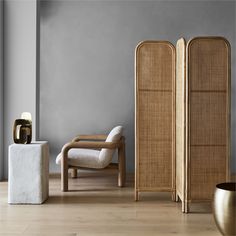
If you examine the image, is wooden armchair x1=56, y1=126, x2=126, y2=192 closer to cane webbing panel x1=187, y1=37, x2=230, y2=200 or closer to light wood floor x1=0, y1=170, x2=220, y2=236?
light wood floor x1=0, y1=170, x2=220, y2=236

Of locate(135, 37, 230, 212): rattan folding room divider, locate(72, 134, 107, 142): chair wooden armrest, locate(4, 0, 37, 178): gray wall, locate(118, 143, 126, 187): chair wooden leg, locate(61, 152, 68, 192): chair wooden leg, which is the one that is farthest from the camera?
locate(72, 134, 107, 142): chair wooden armrest

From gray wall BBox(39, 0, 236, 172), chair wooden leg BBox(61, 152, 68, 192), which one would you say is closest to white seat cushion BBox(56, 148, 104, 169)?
chair wooden leg BBox(61, 152, 68, 192)

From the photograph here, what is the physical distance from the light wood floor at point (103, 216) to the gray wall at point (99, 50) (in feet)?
4.63

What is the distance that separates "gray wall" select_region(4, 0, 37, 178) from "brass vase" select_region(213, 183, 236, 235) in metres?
3.26

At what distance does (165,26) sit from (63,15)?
1457 mm

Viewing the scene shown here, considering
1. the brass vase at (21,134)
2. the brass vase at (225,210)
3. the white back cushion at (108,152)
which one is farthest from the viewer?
the white back cushion at (108,152)

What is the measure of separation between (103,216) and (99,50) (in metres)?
3.05

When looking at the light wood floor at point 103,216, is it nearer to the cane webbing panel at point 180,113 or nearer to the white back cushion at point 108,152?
the cane webbing panel at point 180,113

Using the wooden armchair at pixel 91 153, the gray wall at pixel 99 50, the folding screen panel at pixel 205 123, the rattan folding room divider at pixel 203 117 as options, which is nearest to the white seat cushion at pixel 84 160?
the wooden armchair at pixel 91 153

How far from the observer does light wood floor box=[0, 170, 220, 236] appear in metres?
3.95

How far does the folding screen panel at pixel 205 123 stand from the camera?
15.0 ft

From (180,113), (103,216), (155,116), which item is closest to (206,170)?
(180,113)

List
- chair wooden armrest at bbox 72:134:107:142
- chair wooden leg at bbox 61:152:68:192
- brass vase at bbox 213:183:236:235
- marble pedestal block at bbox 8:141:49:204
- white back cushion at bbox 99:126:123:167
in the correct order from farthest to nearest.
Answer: chair wooden armrest at bbox 72:134:107:142, white back cushion at bbox 99:126:123:167, chair wooden leg at bbox 61:152:68:192, marble pedestal block at bbox 8:141:49:204, brass vase at bbox 213:183:236:235

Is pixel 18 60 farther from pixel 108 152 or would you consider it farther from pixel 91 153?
pixel 108 152
